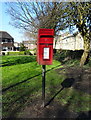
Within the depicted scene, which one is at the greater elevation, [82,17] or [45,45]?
[82,17]

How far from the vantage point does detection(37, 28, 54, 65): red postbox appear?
2539 mm

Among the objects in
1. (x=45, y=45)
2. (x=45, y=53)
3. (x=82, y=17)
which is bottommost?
(x=45, y=53)

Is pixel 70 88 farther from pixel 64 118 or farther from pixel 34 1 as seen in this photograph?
pixel 34 1

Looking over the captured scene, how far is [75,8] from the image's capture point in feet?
23.3

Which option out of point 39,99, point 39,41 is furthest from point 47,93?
point 39,41

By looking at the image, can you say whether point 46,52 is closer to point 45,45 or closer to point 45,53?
point 45,53

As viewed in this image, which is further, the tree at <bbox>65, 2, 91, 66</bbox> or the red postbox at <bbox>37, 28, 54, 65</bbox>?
the tree at <bbox>65, 2, 91, 66</bbox>

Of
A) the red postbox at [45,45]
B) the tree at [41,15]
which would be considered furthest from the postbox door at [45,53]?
the tree at [41,15]

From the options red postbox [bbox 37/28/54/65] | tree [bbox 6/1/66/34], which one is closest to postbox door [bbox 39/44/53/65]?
red postbox [bbox 37/28/54/65]

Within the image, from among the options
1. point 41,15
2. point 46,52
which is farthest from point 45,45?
point 41,15

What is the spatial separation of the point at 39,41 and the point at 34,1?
7.11m

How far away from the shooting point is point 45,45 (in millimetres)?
2582

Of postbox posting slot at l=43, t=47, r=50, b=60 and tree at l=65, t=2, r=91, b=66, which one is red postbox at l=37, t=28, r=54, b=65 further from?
tree at l=65, t=2, r=91, b=66

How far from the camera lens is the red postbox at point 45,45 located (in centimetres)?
254
